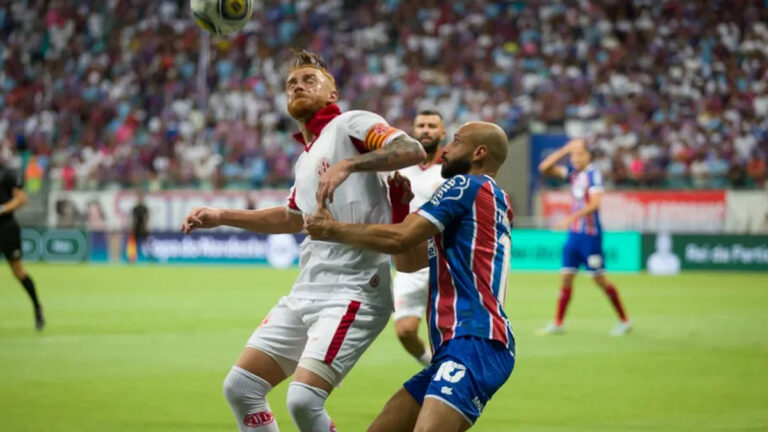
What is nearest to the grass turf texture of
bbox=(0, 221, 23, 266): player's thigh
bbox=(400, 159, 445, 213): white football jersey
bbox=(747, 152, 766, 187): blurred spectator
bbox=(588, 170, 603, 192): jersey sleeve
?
bbox=(0, 221, 23, 266): player's thigh

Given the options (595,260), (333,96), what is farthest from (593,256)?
(333,96)

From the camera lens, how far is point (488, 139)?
527cm

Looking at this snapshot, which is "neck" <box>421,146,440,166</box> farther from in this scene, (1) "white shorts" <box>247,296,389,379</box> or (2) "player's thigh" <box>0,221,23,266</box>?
(2) "player's thigh" <box>0,221,23,266</box>

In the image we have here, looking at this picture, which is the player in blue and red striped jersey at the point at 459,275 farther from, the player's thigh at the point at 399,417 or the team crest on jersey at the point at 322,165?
the team crest on jersey at the point at 322,165

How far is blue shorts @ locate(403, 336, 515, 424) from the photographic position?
4.79 m

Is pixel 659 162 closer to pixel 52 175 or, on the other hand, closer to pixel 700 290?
pixel 700 290

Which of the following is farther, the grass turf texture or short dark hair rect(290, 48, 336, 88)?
the grass turf texture

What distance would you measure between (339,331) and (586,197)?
32.4 feet

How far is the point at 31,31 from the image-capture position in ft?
133

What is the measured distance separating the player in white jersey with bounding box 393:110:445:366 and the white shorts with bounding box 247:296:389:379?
431 cm

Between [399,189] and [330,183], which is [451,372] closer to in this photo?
[330,183]

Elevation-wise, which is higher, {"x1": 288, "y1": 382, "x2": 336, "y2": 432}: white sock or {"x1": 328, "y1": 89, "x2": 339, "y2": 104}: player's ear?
{"x1": 328, "y1": 89, "x2": 339, "y2": 104}: player's ear

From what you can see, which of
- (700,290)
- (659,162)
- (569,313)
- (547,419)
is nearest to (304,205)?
(547,419)

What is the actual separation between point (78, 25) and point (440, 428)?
38.7 meters
